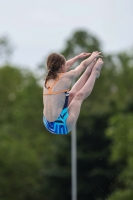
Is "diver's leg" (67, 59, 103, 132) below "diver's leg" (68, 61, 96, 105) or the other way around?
below

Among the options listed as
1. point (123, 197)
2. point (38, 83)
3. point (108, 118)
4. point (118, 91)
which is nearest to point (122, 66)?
point (118, 91)

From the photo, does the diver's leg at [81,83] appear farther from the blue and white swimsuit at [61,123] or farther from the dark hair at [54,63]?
the dark hair at [54,63]

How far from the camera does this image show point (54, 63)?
37.4ft

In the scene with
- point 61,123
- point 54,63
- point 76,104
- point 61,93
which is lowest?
point 61,123

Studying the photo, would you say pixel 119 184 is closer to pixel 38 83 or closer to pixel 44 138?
pixel 44 138

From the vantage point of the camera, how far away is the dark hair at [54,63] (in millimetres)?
11406

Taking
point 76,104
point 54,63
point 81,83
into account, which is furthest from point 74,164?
point 54,63

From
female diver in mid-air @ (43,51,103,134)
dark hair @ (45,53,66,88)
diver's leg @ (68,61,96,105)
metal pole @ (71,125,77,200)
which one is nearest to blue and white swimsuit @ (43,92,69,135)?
female diver in mid-air @ (43,51,103,134)

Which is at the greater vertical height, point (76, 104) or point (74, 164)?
point (76, 104)

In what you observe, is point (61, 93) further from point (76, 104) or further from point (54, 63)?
point (54, 63)

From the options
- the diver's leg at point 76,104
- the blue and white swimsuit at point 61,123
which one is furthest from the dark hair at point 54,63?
the diver's leg at point 76,104

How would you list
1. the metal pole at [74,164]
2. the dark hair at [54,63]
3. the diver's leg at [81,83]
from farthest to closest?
the metal pole at [74,164] < the diver's leg at [81,83] < the dark hair at [54,63]

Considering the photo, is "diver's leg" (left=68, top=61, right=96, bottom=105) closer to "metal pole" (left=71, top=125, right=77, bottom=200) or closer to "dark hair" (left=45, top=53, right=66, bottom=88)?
"dark hair" (left=45, top=53, right=66, bottom=88)

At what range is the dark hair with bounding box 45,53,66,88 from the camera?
449 inches
